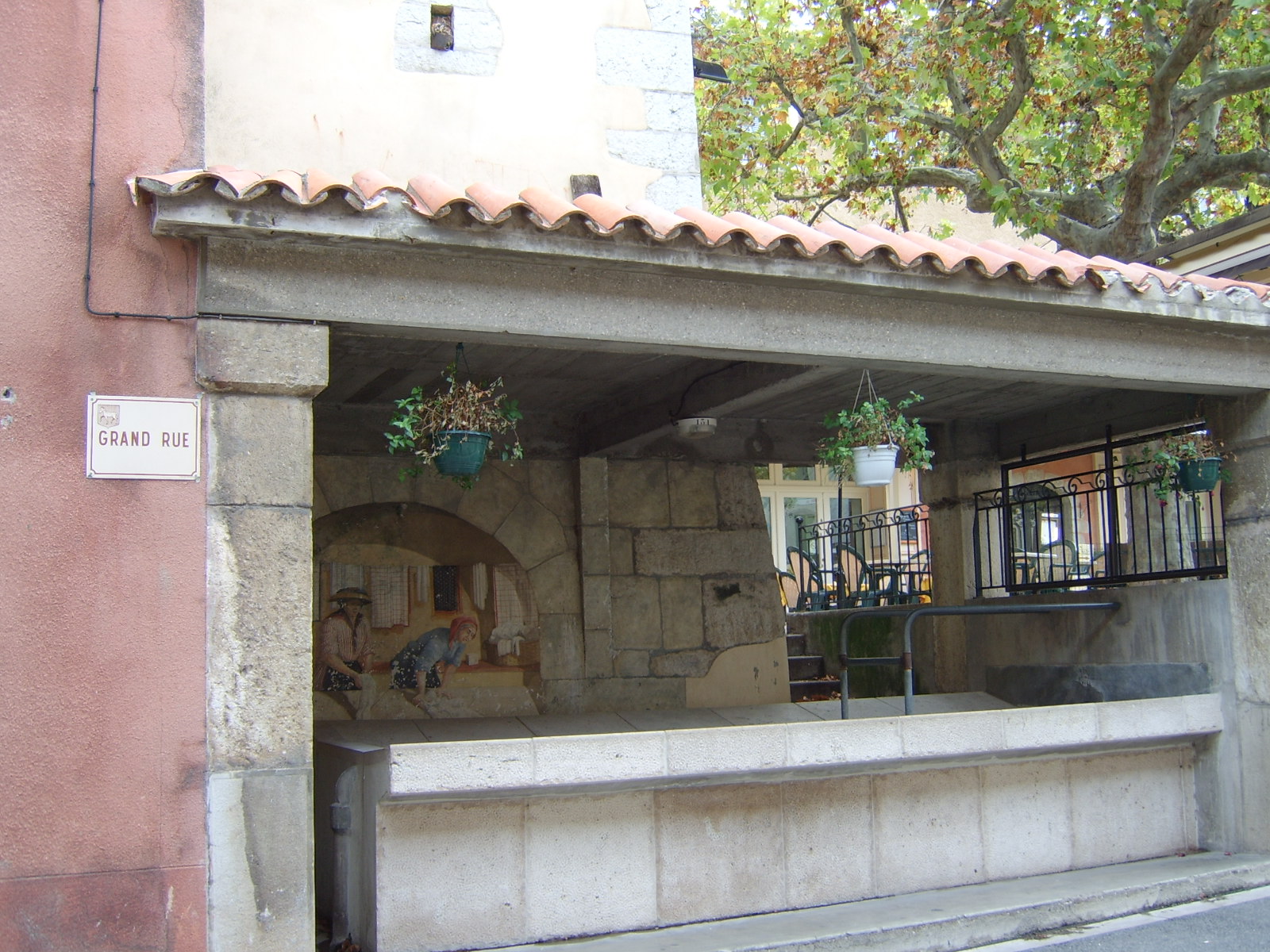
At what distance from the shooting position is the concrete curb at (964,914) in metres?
5.08

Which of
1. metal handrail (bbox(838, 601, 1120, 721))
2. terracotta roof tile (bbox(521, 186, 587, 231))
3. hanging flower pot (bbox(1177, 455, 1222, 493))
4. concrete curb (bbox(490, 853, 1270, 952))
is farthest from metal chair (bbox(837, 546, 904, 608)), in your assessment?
terracotta roof tile (bbox(521, 186, 587, 231))

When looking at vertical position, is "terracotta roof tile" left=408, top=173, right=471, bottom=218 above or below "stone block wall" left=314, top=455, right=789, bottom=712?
above

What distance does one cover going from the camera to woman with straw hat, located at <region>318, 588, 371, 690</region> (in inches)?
285

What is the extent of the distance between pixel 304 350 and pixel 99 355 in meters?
0.69

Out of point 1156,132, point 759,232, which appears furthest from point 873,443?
point 1156,132

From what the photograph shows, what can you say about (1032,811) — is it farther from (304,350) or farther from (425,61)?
(425,61)

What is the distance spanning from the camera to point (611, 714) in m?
7.54

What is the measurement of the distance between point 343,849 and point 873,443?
306 cm

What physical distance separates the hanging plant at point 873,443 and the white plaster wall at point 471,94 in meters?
1.58

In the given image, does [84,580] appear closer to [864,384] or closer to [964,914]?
[964,914]

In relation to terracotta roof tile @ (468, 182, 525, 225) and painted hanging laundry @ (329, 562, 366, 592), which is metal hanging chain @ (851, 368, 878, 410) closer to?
terracotta roof tile @ (468, 182, 525, 225)

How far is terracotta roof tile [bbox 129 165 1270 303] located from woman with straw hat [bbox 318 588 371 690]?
2703 millimetres

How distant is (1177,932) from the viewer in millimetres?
5520

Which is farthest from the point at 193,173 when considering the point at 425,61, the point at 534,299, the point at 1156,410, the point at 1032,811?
the point at 1156,410
